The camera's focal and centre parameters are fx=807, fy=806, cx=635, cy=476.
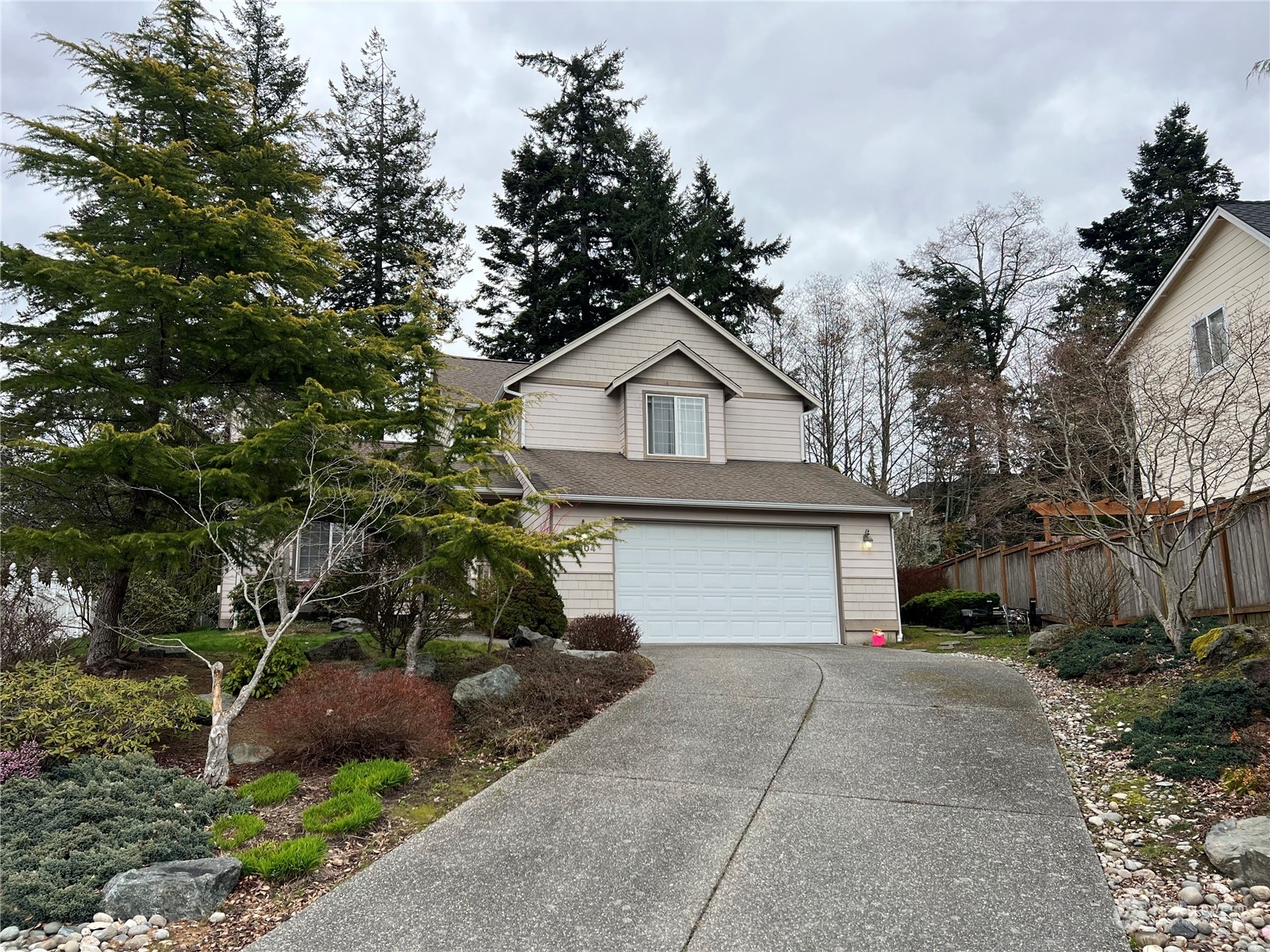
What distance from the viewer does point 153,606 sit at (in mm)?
12008

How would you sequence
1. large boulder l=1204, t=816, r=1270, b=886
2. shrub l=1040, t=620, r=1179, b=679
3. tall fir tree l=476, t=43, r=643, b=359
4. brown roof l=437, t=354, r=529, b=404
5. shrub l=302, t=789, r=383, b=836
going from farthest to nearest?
tall fir tree l=476, t=43, r=643, b=359 → brown roof l=437, t=354, r=529, b=404 → shrub l=1040, t=620, r=1179, b=679 → shrub l=302, t=789, r=383, b=836 → large boulder l=1204, t=816, r=1270, b=886

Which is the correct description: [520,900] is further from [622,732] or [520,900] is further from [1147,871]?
[1147,871]

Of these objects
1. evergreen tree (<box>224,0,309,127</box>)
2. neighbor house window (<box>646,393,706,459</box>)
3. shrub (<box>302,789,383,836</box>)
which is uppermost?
evergreen tree (<box>224,0,309,127</box>)

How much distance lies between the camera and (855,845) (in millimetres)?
5125

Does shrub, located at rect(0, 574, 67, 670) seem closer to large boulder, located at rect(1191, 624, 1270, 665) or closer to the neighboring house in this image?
large boulder, located at rect(1191, 624, 1270, 665)

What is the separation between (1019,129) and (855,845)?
16085 millimetres

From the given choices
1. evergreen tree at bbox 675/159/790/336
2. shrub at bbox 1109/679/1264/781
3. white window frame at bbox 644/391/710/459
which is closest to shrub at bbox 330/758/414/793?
shrub at bbox 1109/679/1264/781

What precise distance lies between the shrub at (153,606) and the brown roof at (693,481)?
233 inches

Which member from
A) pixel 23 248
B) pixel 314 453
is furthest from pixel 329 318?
pixel 23 248

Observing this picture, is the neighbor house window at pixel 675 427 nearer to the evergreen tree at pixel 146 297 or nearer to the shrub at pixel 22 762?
the evergreen tree at pixel 146 297

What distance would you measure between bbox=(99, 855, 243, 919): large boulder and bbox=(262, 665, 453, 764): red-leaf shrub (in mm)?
1998

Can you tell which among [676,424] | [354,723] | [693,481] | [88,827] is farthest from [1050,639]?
[88,827]

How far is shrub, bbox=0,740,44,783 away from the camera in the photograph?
589 cm

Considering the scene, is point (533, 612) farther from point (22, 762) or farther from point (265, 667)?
point (22, 762)
